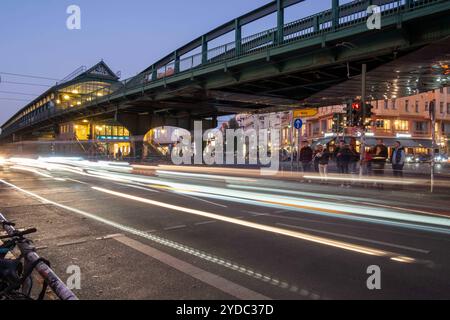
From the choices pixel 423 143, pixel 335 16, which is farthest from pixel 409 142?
pixel 335 16

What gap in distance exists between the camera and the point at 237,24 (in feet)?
75.7

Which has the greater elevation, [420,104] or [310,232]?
[420,104]

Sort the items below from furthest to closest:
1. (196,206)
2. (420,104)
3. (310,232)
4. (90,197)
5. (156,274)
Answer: (420,104) → (90,197) → (196,206) → (310,232) → (156,274)

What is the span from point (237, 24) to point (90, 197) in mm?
14737

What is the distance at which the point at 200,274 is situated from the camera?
5078mm

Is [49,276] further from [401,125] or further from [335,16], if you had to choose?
[401,125]

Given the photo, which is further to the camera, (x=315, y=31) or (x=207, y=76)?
(x=207, y=76)

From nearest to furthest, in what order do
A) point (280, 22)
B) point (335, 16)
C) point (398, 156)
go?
point (335, 16)
point (398, 156)
point (280, 22)

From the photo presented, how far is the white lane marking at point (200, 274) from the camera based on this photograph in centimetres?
436

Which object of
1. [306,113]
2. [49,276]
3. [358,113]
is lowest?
[49,276]

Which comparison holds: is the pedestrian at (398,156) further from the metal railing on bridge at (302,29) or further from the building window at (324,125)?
the building window at (324,125)

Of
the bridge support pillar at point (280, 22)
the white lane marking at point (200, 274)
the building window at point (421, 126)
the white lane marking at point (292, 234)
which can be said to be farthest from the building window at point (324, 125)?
the white lane marking at point (200, 274)

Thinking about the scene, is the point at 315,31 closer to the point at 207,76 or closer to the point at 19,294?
the point at 207,76
